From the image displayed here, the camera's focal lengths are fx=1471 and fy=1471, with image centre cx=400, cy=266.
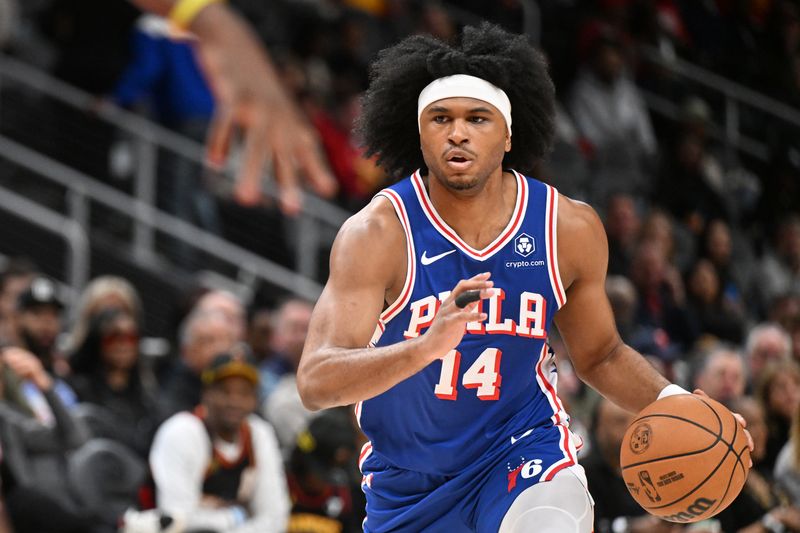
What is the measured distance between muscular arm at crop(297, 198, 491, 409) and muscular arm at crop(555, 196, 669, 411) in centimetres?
62

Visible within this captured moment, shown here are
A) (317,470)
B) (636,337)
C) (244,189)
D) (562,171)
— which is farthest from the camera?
(562,171)

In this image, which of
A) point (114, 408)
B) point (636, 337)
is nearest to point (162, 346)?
point (114, 408)

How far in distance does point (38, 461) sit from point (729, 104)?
9.03 meters

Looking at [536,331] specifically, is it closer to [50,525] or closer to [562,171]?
[50,525]

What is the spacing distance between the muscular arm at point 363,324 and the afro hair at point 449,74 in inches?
15.9

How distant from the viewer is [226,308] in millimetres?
8953

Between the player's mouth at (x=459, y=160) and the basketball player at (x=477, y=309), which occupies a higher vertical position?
the player's mouth at (x=459, y=160)

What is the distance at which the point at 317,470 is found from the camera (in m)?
8.02

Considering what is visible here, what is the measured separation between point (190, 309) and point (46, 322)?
154 centimetres

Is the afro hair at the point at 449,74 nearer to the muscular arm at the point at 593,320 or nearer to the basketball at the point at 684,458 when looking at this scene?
the muscular arm at the point at 593,320

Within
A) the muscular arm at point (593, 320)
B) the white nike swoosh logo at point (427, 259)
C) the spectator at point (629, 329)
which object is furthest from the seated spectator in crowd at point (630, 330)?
the white nike swoosh logo at point (427, 259)

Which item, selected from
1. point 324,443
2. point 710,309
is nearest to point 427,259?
point 324,443

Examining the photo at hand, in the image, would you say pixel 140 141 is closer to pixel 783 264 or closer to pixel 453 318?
pixel 783 264

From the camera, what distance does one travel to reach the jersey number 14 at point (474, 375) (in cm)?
488
